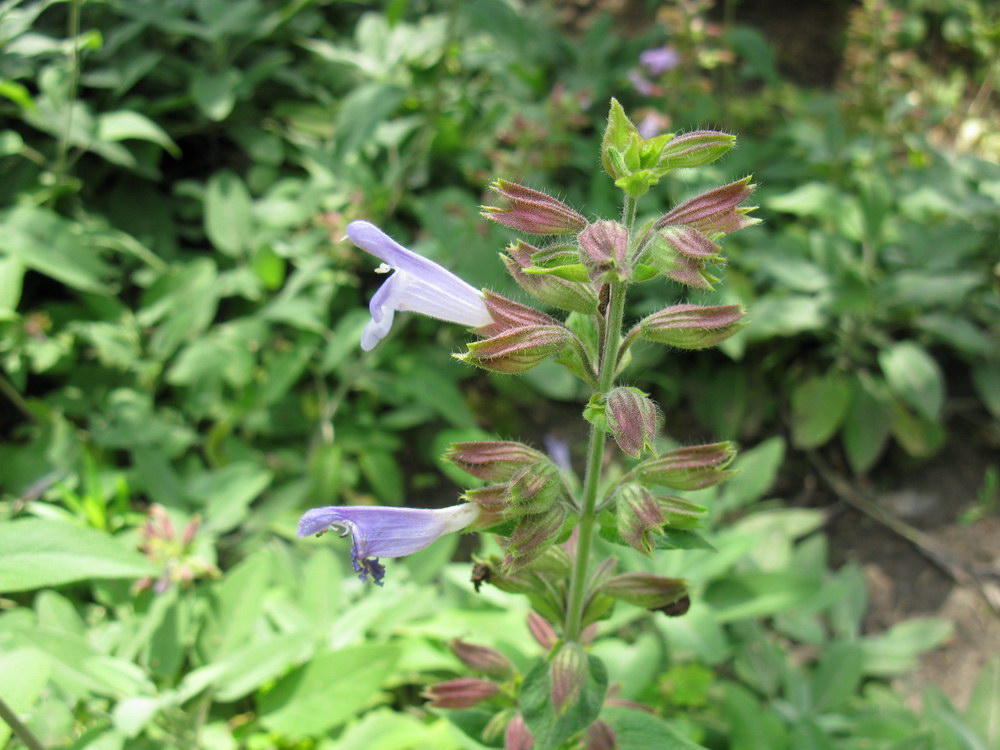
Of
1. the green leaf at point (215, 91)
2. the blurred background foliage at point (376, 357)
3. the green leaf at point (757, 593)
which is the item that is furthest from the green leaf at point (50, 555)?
the green leaf at point (215, 91)

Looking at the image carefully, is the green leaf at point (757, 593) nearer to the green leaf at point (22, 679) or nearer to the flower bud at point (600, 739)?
the flower bud at point (600, 739)

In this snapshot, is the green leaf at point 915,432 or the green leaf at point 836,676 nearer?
the green leaf at point 836,676

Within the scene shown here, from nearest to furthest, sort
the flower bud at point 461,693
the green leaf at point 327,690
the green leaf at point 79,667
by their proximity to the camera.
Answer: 1. the flower bud at point 461,693
2. the green leaf at point 79,667
3. the green leaf at point 327,690

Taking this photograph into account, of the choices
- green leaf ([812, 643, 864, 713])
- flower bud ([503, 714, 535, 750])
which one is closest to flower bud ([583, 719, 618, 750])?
flower bud ([503, 714, 535, 750])

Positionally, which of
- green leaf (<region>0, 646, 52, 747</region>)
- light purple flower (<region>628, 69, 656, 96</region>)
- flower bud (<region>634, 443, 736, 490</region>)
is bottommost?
green leaf (<region>0, 646, 52, 747</region>)

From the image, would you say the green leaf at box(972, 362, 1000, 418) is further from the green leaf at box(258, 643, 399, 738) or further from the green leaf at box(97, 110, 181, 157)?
the green leaf at box(97, 110, 181, 157)
